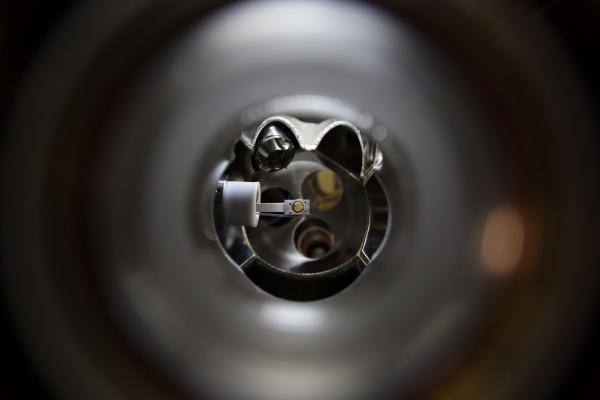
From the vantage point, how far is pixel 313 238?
50cm

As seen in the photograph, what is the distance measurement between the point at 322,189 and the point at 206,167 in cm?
23

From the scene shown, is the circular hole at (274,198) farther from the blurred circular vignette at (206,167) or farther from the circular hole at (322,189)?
the blurred circular vignette at (206,167)

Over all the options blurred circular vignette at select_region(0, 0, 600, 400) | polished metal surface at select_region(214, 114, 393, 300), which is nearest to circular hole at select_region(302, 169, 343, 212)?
polished metal surface at select_region(214, 114, 393, 300)

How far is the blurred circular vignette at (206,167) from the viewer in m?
0.26

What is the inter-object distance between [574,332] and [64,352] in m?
0.25

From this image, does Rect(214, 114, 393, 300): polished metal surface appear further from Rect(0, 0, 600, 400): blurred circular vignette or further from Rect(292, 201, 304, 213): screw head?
Rect(0, 0, 600, 400): blurred circular vignette

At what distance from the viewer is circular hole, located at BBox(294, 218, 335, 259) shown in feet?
1.58

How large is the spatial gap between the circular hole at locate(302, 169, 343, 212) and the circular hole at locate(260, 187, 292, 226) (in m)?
0.02

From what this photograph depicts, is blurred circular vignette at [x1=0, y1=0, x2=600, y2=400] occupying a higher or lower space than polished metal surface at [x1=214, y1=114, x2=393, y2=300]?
lower

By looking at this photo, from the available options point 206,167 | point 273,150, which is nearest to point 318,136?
point 273,150

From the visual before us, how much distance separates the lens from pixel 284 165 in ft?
1.59

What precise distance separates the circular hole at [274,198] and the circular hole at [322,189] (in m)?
0.02

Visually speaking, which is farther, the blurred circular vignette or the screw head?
the screw head

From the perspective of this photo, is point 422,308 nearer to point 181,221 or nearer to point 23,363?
point 181,221
